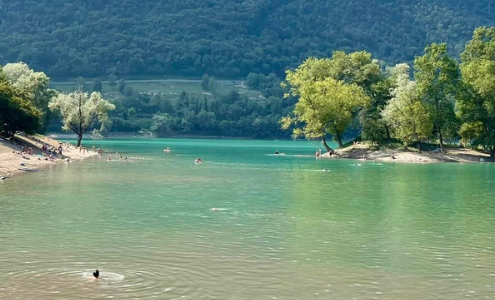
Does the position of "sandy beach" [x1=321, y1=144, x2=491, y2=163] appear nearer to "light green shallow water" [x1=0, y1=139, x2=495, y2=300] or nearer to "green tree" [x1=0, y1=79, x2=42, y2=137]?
"light green shallow water" [x1=0, y1=139, x2=495, y2=300]

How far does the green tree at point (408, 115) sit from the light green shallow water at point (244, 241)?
53036mm

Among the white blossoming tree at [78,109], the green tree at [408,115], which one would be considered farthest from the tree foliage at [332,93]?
the white blossoming tree at [78,109]

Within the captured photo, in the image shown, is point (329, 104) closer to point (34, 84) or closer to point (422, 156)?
point (422, 156)

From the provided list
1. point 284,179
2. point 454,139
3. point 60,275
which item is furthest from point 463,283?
point 454,139

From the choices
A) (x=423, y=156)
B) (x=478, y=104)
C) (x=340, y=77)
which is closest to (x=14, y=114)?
(x=340, y=77)

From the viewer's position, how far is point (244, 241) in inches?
1439

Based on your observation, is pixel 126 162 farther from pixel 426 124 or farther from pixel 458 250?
pixel 458 250

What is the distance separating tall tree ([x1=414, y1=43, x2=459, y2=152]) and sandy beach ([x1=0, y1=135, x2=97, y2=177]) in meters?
62.3

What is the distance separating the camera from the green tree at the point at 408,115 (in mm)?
121562

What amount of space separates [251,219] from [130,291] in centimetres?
1974

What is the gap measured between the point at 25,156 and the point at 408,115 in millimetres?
65792

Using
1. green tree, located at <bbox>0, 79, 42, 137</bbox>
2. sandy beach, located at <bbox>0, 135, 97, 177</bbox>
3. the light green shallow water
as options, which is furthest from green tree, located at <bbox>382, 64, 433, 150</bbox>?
green tree, located at <bbox>0, 79, 42, 137</bbox>

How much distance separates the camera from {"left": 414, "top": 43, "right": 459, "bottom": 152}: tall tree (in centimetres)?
12031

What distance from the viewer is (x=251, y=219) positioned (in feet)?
147
